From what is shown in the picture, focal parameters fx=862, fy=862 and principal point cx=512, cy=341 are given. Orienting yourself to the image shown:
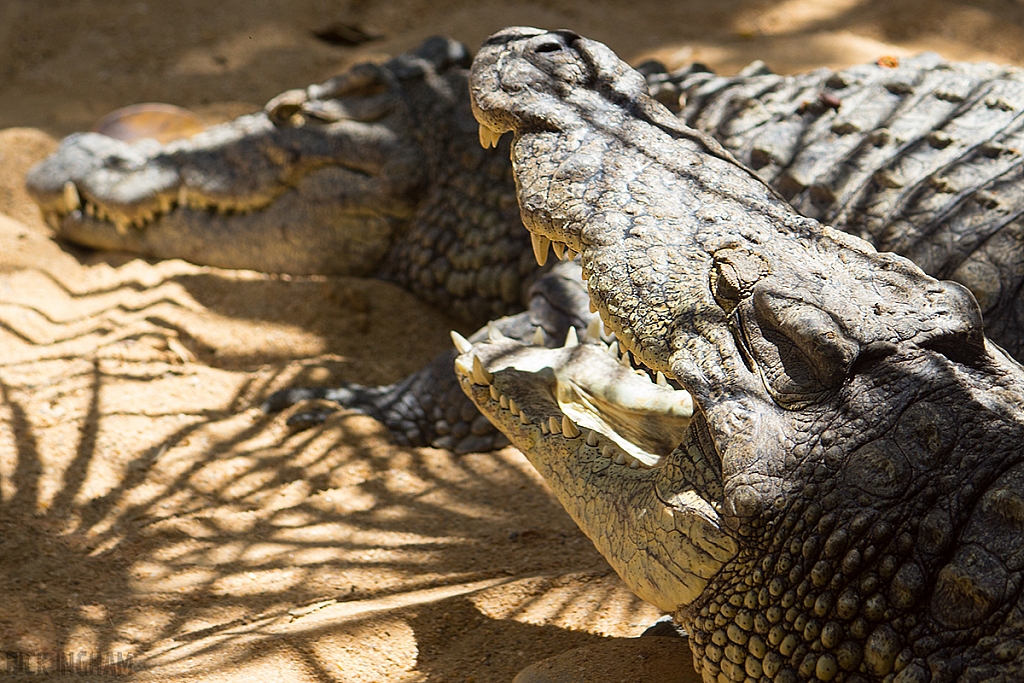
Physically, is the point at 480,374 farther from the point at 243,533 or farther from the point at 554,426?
the point at 243,533

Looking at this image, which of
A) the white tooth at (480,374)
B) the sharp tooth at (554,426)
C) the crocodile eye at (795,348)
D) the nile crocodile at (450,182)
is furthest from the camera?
the nile crocodile at (450,182)

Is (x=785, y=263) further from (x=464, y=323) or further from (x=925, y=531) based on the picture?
(x=464, y=323)

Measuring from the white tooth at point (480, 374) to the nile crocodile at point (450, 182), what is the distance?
95cm

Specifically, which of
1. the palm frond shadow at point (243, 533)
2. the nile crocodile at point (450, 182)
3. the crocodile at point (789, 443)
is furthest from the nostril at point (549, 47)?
the palm frond shadow at point (243, 533)

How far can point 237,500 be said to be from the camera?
2.91m

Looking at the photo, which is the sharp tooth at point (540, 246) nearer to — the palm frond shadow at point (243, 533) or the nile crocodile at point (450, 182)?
the palm frond shadow at point (243, 533)

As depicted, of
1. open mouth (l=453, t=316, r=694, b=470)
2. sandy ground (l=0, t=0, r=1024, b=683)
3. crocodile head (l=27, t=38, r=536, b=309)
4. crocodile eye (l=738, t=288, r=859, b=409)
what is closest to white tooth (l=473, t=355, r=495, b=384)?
open mouth (l=453, t=316, r=694, b=470)

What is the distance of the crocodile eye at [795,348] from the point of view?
5.46 ft

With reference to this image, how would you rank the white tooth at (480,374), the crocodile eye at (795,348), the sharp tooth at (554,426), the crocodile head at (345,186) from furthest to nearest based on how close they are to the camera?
the crocodile head at (345,186), the white tooth at (480,374), the sharp tooth at (554,426), the crocodile eye at (795,348)

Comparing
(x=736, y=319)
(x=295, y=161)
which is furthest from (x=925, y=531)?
(x=295, y=161)

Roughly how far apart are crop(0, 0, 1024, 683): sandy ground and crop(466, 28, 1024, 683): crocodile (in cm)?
54

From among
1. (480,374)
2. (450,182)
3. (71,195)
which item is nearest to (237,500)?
(480,374)

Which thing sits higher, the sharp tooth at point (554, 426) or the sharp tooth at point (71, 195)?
the sharp tooth at point (554, 426)

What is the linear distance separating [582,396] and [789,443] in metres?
0.93
